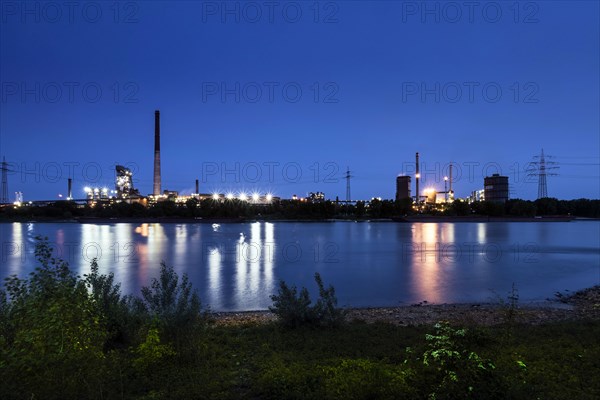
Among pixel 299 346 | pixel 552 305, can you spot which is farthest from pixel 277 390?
pixel 552 305

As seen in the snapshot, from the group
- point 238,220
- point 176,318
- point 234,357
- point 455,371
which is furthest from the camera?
point 238,220

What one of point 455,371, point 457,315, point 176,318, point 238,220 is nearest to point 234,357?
point 176,318

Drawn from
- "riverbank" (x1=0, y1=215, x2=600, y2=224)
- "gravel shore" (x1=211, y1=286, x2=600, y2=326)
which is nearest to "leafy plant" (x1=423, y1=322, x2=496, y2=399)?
"gravel shore" (x1=211, y1=286, x2=600, y2=326)

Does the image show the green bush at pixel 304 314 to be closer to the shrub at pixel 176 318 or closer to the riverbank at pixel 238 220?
the shrub at pixel 176 318

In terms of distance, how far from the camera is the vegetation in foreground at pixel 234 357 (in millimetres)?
5574

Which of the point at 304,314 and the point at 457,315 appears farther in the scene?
the point at 457,315

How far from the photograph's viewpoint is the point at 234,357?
828 centimetres

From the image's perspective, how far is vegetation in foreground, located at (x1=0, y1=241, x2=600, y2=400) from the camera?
557 centimetres

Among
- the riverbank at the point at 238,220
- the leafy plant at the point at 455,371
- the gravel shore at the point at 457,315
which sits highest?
the leafy plant at the point at 455,371

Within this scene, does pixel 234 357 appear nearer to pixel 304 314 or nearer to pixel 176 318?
pixel 176 318

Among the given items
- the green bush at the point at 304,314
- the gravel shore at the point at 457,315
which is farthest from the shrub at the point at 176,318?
the gravel shore at the point at 457,315

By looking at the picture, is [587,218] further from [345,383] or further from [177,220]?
[345,383]

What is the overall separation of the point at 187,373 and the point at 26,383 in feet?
7.96

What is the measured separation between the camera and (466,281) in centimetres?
2591
